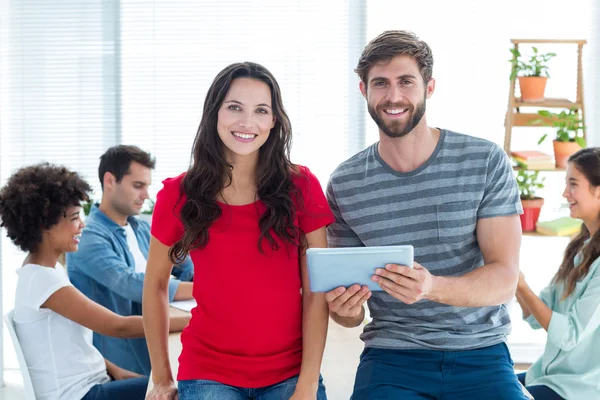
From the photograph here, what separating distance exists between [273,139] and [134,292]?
1.03 metres

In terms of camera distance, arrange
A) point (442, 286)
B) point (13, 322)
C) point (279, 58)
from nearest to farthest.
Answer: point (442, 286) < point (13, 322) < point (279, 58)

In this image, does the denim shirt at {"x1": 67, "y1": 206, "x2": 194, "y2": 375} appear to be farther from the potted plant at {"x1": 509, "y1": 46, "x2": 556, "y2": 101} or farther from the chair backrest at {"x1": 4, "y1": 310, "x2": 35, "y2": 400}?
the potted plant at {"x1": 509, "y1": 46, "x2": 556, "y2": 101}

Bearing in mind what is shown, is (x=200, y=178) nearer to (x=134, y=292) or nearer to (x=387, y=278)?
(x=387, y=278)

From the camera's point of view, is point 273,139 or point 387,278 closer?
point 387,278

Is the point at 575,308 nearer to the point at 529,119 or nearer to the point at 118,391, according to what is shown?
the point at 118,391

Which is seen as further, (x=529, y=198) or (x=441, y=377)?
(x=529, y=198)

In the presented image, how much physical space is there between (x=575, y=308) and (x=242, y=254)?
1.22m

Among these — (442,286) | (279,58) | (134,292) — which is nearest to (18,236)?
(134,292)

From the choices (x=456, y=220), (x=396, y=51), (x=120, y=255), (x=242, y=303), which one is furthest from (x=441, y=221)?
(x=120, y=255)

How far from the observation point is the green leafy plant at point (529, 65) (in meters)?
3.82

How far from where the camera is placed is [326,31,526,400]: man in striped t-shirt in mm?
1899

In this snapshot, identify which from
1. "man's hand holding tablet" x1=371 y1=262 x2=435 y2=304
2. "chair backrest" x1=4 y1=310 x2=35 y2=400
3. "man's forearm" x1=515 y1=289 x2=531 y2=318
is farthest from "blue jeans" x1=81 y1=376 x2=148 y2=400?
"man's forearm" x1=515 y1=289 x2=531 y2=318

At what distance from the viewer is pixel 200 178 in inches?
74.2

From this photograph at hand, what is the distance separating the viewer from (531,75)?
12.5 ft
